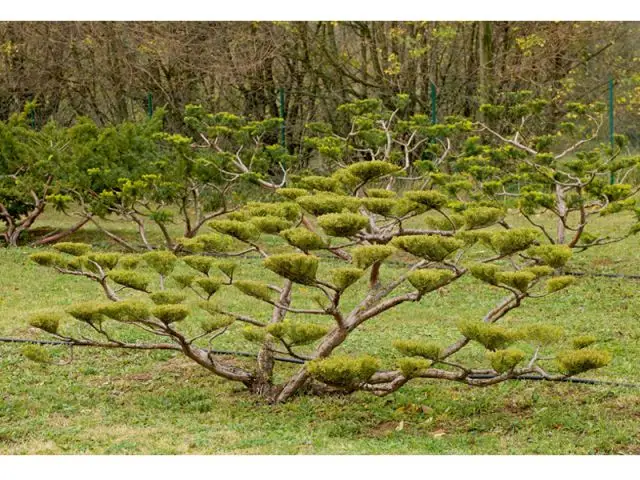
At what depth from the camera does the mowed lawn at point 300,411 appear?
5.04 meters

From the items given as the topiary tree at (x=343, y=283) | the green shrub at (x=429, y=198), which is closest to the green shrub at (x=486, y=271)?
the topiary tree at (x=343, y=283)

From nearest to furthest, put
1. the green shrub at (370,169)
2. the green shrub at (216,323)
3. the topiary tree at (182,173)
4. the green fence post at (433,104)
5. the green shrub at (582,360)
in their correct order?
the green shrub at (582,360)
the green shrub at (216,323)
the green shrub at (370,169)
the topiary tree at (182,173)
the green fence post at (433,104)

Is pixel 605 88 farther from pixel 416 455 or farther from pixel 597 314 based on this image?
pixel 416 455

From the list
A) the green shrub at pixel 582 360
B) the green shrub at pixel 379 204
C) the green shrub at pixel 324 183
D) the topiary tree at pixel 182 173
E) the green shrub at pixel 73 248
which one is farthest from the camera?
the topiary tree at pixel 182 173

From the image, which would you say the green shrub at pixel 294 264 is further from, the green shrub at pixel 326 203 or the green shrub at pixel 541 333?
the green shrub at pixel 541 333

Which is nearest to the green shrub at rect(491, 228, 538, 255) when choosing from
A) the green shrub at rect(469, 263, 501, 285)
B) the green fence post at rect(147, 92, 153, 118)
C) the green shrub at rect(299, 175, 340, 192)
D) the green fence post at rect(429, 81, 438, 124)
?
the green shrub at rect(469, 263, 501, 285)

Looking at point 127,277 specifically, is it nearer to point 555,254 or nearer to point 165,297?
point 165,297

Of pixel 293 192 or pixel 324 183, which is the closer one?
pixel 293 192

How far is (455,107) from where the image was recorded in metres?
15.8

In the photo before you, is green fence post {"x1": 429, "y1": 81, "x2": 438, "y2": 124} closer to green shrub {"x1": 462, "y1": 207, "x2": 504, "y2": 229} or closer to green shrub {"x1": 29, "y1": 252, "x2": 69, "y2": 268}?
green shrub {"x1": 462, "y1": 207, "x2": 504, "y2": 229}

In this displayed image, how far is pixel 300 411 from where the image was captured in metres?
5.61

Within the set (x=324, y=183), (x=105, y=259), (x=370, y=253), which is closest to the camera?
(x=370, y=253)

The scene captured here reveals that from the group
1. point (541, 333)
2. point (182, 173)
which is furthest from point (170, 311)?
point (182, 173)
